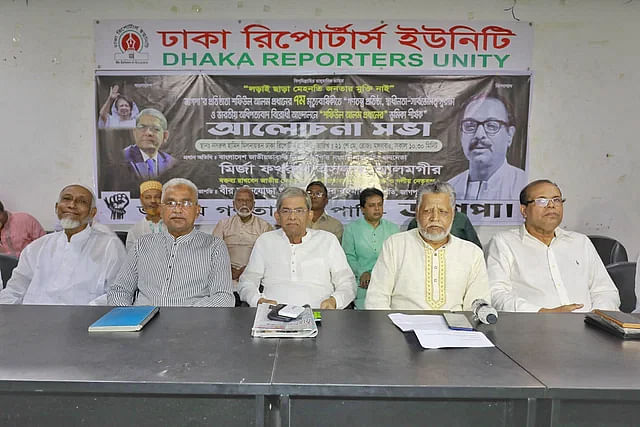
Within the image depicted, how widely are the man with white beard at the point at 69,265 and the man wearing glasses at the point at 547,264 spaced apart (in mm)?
2177

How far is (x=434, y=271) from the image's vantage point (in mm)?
2352

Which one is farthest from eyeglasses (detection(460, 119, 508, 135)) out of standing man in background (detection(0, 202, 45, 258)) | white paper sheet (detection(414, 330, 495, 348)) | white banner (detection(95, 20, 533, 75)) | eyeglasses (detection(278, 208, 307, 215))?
standing man in background (detection(0, 202, 45, 258))

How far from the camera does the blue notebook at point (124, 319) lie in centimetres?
151

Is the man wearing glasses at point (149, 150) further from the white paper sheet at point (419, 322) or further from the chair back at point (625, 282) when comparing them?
the chair back at point (625, 282)

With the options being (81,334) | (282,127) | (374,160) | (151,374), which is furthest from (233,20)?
(151,374)

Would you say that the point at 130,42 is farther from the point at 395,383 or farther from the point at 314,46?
the point at 395,383

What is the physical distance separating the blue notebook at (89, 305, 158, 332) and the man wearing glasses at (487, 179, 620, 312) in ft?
5.70

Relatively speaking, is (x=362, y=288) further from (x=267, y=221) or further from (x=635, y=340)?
(x=635, y=340)

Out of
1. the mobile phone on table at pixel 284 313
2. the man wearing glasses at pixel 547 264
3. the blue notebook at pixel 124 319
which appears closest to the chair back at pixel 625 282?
the man wearing glasses at pixel 547 264

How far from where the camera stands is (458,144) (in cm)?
434

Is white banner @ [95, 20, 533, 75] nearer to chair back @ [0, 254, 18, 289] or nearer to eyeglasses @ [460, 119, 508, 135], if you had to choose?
eyeglasses @ [460, 119, 508, 135]

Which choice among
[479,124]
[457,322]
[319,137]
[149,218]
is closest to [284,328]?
[457,322]

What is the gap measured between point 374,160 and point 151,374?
344 cm

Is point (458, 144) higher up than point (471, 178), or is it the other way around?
point (458, 144)
